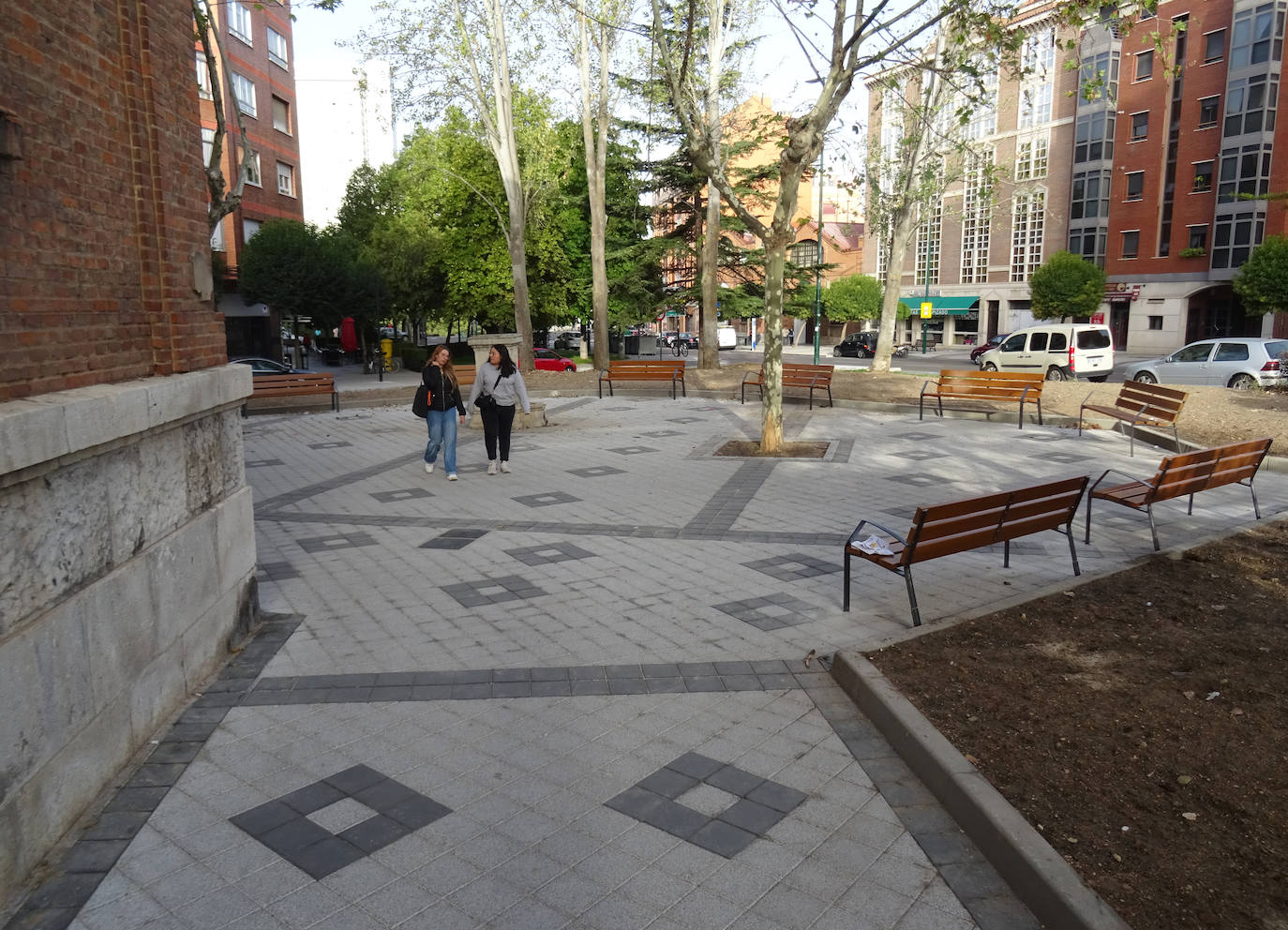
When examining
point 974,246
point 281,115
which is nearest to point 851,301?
point 974,246

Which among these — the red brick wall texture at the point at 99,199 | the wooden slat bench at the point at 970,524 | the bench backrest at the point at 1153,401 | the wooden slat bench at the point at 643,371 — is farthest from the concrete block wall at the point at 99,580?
the wooden slat bench at the point at 643,371

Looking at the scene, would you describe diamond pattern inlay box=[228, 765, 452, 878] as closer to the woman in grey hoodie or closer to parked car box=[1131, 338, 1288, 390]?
the woman in grey hoodie

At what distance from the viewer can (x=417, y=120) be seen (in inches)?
1007

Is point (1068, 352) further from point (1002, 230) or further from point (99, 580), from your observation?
point (1002, 230)

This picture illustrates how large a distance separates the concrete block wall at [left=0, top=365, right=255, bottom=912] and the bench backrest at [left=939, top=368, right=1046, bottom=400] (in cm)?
1305

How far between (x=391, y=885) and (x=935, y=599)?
14.7 feet

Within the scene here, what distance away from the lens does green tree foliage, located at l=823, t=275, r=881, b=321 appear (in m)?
65.5

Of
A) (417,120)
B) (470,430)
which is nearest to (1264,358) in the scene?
(470,430)

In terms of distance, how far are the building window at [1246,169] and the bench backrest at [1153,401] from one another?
3462 centimetres

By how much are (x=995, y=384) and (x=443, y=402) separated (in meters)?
9.72

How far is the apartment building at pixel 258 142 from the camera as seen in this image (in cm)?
3391

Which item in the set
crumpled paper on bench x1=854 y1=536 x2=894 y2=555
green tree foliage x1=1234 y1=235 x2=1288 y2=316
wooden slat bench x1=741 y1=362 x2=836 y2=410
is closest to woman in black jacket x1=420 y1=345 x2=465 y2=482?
crumpled paper on bench x1=854 y1=536 x2=894 y2=555

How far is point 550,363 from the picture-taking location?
32.6m

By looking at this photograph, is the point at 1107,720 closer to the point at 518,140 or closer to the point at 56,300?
the point at 56,300
